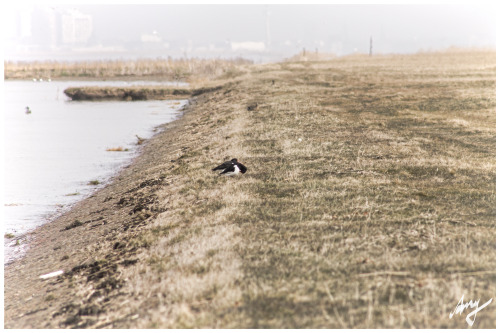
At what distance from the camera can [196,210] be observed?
11.4 metres

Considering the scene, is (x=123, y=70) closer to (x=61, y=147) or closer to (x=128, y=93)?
(x=128, y=93)

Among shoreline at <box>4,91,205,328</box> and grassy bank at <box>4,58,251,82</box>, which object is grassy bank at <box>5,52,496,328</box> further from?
grassy bank at <box>4,58,251,82</box>

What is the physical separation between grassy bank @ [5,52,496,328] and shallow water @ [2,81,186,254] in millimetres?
2505

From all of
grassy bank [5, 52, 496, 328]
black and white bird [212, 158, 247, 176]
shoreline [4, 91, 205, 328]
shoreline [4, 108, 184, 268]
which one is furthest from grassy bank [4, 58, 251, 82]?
black and white bird [212, 158, 247, 176]

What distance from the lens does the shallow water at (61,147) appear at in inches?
730

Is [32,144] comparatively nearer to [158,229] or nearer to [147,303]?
[158,229]

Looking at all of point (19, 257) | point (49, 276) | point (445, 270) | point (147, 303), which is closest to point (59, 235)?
point (19, 257)

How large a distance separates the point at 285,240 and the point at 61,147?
27031 mm

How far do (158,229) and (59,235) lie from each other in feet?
15.8

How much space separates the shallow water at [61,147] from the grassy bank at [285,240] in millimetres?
2505

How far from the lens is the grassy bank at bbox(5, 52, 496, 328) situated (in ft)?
20.8

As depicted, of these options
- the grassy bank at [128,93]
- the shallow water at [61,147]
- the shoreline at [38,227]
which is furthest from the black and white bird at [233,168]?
the grassy bank at [128,93]
